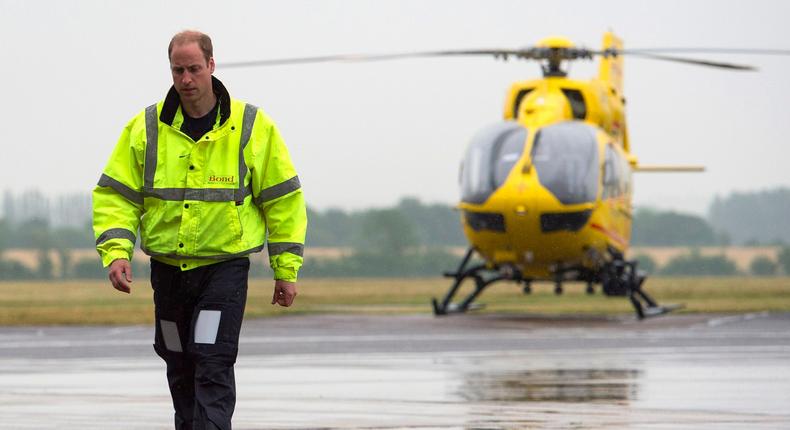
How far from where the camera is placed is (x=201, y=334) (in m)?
6.61

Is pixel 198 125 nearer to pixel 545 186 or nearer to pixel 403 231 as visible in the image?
pixel 545 186

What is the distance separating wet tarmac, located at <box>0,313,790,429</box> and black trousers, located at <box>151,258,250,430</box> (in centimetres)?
251

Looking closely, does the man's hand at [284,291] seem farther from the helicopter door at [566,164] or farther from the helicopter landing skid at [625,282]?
the helicopter landing skid at [625,282]

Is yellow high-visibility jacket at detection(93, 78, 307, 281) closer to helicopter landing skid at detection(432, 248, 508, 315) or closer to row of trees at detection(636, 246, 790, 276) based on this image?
helicopter landing skid at detection(432, 248, 508, 315)

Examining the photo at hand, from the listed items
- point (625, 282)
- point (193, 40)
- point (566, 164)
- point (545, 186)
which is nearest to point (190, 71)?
point (193, 40)

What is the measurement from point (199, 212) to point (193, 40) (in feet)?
2.20

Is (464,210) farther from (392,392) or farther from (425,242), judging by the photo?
(425,242)

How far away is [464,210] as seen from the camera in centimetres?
2648

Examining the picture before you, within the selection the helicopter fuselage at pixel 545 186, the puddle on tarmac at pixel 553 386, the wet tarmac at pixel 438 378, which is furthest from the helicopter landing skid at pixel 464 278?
the puddle on tarmac at pixel 553 386

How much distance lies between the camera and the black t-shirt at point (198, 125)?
266 inches

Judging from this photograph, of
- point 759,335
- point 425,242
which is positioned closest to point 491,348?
point 759,335

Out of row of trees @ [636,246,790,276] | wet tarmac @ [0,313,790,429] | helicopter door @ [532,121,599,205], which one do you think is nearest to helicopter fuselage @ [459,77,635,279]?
helicopter door @ [532,121,599,205]

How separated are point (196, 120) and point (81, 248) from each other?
46273 millimetres

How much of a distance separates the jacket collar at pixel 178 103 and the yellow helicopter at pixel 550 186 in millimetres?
17265
